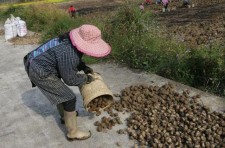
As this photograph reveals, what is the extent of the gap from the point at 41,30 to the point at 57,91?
6.97 meters

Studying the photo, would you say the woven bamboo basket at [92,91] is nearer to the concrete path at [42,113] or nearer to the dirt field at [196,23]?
the concrete path at [42,113]

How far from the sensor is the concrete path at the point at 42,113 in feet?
14.2

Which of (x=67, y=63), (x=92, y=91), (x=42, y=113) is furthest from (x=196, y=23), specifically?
(x=67, y=63)

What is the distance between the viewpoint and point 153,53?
6504 mm

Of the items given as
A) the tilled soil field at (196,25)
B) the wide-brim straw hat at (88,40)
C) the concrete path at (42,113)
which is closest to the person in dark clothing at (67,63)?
the wide-brim straw hat at (88,40)

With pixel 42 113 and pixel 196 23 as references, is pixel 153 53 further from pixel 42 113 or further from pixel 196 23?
pixel 196 23

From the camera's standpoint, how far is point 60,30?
9109mm

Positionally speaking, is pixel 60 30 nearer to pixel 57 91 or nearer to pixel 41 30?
pixel 41 30

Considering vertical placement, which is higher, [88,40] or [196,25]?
[88,40]

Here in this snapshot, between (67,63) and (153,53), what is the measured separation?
113 inches

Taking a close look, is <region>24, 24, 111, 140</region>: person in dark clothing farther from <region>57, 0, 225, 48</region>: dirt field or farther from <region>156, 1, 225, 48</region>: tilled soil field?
<region>156, 1, 225, 48</region>: tilled soil field

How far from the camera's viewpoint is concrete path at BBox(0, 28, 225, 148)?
14.2ft

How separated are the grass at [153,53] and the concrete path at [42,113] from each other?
0.24 meters

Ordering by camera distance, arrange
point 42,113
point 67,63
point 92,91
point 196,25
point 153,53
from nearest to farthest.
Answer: point 67,63 < point 92,91 < point 42,113 < point 153,53 < point 196,25
